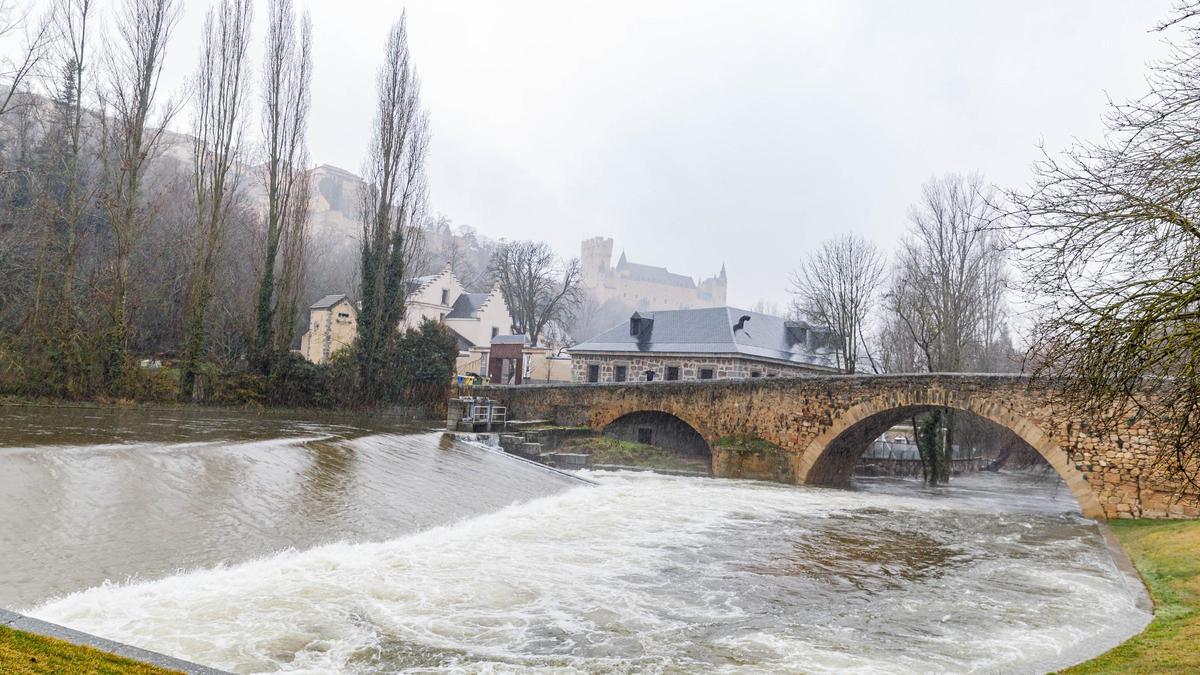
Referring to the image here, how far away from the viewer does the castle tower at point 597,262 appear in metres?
124

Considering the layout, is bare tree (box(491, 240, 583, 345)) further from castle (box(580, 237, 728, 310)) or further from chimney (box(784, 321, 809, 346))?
castle (box(580, 237, 728, 310))

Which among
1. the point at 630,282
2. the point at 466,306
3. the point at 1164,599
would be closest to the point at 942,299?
the point at 1164,599

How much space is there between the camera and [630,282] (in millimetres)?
120938

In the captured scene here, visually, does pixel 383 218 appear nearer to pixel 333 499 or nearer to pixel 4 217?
pixel 4 217

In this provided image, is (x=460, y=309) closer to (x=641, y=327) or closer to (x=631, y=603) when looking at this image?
(x=641, y=327)

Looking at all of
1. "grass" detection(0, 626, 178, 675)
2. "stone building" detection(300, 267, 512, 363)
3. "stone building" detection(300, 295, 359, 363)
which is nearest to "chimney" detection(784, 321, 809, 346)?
"stone building" detection(300, 267, 512, 363)

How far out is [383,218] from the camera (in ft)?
88.6

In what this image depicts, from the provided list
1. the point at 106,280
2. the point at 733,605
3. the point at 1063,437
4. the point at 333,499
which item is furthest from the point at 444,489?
the point at 106,280

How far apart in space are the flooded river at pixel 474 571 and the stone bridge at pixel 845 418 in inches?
89.7

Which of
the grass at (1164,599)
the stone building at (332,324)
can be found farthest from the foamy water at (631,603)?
the stone building at (332,324)

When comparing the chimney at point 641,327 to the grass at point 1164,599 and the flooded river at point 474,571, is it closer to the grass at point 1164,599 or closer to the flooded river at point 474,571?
the flooded river at point 474,571

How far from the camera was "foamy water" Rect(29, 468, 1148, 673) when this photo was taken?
19.5 feet

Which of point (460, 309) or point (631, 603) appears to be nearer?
point (631, 603)

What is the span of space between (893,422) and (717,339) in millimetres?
10515
